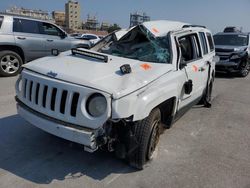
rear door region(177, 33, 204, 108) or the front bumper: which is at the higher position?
rear door region(177, 33, 204, 108)

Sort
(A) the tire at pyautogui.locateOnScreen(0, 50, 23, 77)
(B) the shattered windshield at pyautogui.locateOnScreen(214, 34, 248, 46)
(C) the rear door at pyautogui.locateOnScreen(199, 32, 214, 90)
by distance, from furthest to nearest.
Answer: (B) the shattered windshield at pyautogui.locateOnScreen(214, 34, 248, 46)
(A) the tire at pyautogui.locateOnScreen(0, 50, 23, 77)
(C) the rear door at pyautogui.locateOnScreen(199, 32, 214, 90)

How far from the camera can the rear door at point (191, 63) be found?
13.8ft

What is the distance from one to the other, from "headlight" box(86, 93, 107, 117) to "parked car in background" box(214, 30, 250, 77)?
9.13 m

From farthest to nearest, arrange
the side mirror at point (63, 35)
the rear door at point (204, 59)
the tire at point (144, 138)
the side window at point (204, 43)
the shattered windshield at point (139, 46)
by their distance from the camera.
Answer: the side mirror at point (63, 35)
the side window at point (204, 43)
the rear door at point (204, 59)
the shattered windshield at point (139, 46)
the tire at point (144, 138)

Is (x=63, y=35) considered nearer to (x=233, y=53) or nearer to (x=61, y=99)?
(x=233, y=53)

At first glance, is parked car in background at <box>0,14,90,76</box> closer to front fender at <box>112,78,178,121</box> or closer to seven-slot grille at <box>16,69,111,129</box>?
seven-slot grille at <box>16,69,111,129</box>

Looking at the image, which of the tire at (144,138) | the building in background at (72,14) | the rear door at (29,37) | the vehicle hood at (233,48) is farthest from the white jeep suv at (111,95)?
the building in background at (72,14)

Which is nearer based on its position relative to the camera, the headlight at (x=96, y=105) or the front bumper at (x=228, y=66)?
the headlight at (x=96, y=105)

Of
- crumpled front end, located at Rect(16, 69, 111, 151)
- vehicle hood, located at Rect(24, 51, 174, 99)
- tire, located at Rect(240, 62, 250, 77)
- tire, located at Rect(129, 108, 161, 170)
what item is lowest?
tire, located at Rect(240, 62, 250, 77)

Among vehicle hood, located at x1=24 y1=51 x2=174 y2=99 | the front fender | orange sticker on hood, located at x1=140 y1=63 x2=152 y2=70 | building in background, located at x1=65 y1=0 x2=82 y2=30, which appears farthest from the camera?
building in background, located at x1=65 y1=0 x2=82 y2=30

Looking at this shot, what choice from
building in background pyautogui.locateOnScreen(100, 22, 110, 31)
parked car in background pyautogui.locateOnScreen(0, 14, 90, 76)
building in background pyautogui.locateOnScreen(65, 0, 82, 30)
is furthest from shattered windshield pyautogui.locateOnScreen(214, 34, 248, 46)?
building in background pyautogui.locateOnScreen(65, 0, 82, 30)

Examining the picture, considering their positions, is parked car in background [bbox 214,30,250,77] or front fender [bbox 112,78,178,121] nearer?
front fender [bbox 112,78,178,121]

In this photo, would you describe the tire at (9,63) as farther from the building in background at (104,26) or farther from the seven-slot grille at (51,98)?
the building in background at (104,26)

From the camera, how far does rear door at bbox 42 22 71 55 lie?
941 cm
